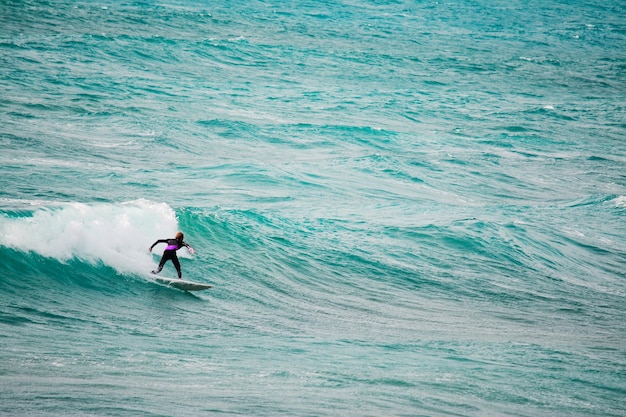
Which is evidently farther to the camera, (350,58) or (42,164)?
(350,58)

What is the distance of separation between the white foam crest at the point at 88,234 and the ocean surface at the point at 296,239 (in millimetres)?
49

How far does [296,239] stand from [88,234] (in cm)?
531

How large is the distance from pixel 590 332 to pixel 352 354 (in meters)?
5.10

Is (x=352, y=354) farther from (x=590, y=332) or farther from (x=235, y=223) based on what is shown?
(x=235, y=223)

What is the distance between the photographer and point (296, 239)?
18219 millimetres

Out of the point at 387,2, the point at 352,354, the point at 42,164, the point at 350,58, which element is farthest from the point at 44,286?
the point at 387,2

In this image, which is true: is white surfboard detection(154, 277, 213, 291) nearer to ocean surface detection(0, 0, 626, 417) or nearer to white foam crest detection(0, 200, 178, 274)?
ocean surface detection(0, 0, 626, 417)

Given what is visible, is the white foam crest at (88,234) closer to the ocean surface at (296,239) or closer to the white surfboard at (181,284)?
the ocean surface at (296,239)

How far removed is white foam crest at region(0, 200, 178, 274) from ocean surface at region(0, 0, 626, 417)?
1.9 inches

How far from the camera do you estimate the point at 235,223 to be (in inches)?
717

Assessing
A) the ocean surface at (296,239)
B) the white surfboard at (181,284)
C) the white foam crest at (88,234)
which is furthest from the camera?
the white foam crest at (88,234)

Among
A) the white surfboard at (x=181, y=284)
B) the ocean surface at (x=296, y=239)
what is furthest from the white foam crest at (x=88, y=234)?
the white surfboard at (x=181, y=284)

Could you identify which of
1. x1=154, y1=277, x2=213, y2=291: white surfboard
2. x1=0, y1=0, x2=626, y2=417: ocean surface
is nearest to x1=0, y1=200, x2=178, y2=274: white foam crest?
x1=0, y1=0, x2=626, y2=417: ocean surface

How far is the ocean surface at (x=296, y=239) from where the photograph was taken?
9.73m
